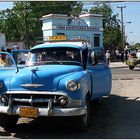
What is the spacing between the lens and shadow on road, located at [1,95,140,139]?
9234mm

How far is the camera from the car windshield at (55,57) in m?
10.6

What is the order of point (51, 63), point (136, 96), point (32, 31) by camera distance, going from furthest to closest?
point (32, 31)
point (136, 96)
point (51, 63)

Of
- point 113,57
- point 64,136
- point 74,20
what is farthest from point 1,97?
point 113,57

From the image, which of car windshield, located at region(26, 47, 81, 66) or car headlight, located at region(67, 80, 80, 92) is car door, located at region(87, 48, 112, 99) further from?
car headlight, located at region(67, 80, 80, 92)

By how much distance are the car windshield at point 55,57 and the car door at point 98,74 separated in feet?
1.38

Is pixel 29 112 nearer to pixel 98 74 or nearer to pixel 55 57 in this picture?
pixel 55 57

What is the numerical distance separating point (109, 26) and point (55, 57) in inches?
2731

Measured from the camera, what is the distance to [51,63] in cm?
1055

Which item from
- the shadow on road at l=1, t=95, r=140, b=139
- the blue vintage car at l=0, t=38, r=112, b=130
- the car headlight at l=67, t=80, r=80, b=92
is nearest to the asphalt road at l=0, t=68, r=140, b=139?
the shadow on road at l=1, t=95, r=140, b=139

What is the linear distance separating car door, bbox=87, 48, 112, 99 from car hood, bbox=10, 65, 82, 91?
1.43 metres

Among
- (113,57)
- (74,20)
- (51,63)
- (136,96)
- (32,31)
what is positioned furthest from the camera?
(32,31)

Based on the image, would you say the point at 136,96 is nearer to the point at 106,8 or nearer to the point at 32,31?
the point at 32,31

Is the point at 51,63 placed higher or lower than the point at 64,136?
higher

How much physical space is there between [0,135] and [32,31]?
63.7 meters
